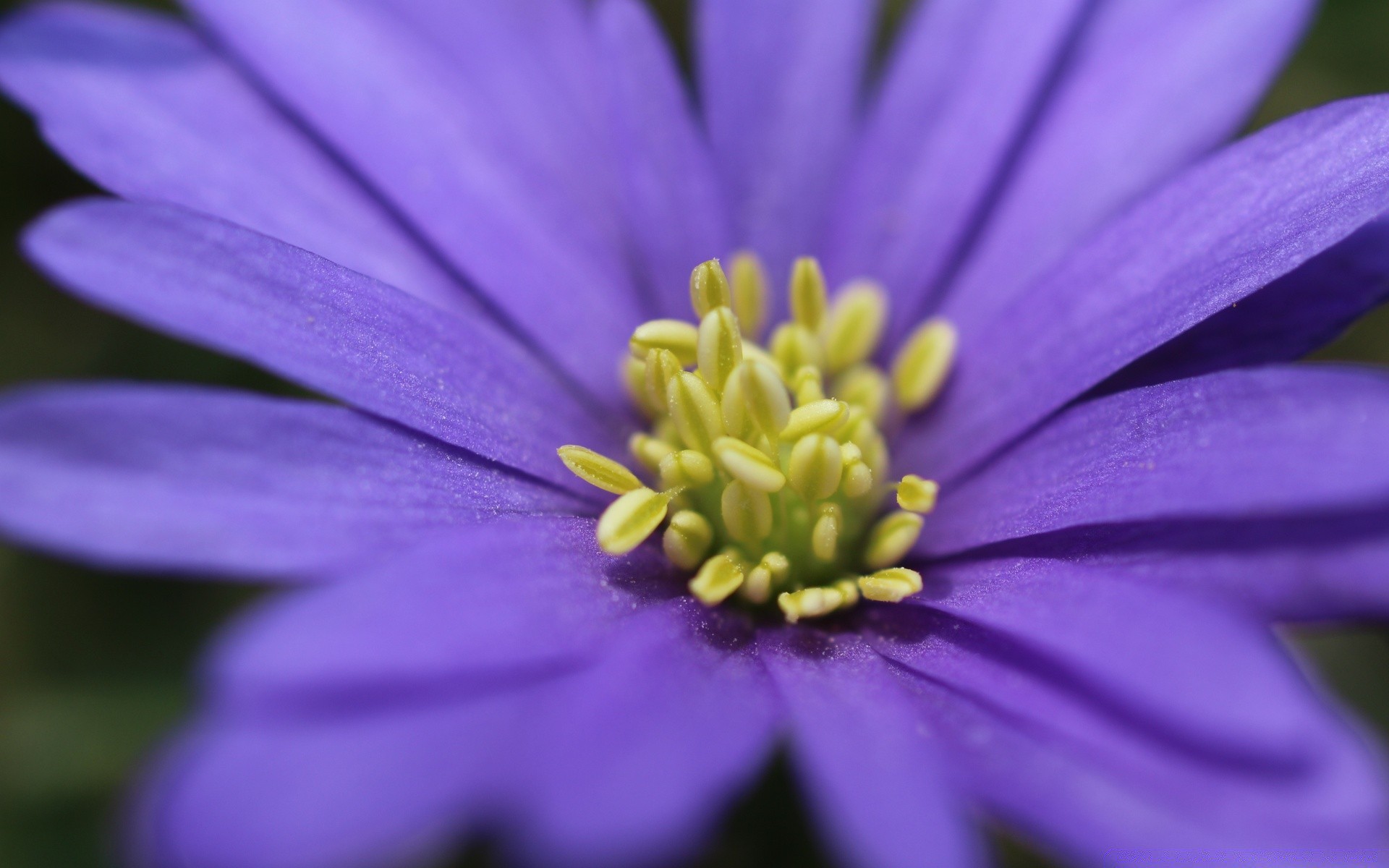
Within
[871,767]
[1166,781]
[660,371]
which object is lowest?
[1166,781]

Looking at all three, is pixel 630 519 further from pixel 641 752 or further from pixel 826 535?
pixel 641 752

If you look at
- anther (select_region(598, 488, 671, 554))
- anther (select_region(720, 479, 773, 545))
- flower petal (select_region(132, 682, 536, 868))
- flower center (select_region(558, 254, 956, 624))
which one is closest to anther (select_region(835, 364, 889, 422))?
flower center (select_region(558, 254, 956, 624))

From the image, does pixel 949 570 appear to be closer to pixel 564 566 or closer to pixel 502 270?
pixel 564 566

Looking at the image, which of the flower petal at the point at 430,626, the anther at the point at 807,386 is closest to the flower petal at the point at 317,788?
the flower petal at the point at 430,626

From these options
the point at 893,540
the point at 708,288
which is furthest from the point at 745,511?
the point at 708,288

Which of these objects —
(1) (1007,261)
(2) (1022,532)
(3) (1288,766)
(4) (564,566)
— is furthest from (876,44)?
(3) (1288,766)

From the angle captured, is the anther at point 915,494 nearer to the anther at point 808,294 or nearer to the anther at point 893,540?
the anther at point 893,540
